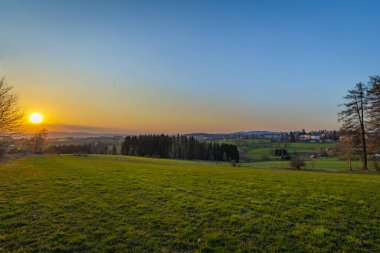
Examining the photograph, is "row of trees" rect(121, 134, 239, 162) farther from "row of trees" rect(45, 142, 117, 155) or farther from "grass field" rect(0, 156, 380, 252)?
"grass field" rect(0, 156, 380, 252)

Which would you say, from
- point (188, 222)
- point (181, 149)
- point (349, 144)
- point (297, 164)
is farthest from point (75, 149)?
point (188, 222)

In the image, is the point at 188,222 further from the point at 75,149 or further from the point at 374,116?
the point at 75,149

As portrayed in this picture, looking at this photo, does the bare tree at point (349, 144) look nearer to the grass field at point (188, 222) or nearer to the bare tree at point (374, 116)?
the bare tree at point (374, 116)

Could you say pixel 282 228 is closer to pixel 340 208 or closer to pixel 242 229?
pixel 242 229

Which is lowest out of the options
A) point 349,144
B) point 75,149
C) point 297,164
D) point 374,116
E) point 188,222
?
point 297,164

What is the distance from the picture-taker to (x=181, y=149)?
85875 mm

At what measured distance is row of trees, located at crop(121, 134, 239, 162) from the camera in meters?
84.6

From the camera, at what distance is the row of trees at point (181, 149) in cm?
8462

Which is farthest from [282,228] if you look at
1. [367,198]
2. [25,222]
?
[25,222]

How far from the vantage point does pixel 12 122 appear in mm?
14078

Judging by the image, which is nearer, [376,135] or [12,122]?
[12,122]

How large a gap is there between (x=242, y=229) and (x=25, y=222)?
275 inches

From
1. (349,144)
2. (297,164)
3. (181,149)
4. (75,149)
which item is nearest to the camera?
(349,144)

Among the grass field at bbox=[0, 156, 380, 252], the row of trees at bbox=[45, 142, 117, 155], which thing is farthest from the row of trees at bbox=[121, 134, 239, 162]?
the grass field at bbox=[0, 156, 380, 252]
